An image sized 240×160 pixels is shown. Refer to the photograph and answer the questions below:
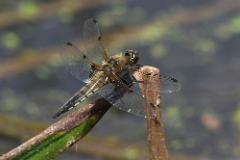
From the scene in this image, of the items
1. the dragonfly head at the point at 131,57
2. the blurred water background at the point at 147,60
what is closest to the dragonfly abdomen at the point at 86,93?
the dragonfly head at the point at 131,57

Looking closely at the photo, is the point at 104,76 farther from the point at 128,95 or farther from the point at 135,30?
the point at 135,30

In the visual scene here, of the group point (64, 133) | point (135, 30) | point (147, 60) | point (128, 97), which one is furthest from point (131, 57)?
point (135, 30)

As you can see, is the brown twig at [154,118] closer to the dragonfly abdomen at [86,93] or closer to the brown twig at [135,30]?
the dragonfly abdomen at [86,93]

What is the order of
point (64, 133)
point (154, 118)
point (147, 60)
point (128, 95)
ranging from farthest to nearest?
point (147, 60)
point (128, 95)
point (154, 118)
point (64, 133)

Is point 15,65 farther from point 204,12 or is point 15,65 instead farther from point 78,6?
point 204,12

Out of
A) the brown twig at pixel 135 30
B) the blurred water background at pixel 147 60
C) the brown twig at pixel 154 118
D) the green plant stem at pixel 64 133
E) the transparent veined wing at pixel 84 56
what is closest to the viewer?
the green plant stem at pixel 64 133
